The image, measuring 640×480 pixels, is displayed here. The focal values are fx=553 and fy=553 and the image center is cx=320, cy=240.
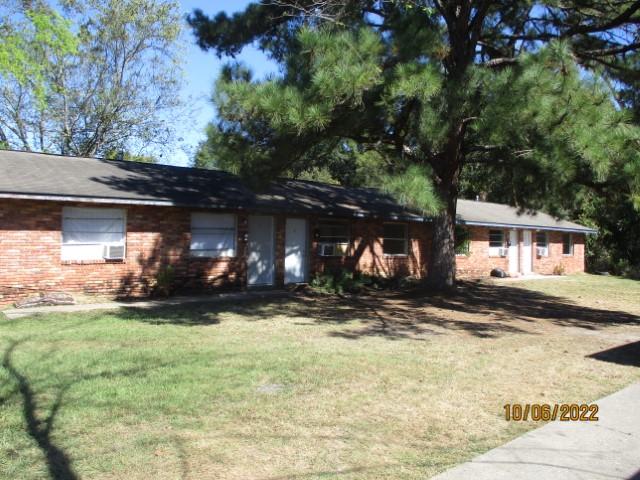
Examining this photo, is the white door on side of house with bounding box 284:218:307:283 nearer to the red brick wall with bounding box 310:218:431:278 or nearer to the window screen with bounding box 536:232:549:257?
the red brick wall with bounding box 310:218:431:278

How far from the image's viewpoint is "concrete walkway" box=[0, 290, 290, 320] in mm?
11173

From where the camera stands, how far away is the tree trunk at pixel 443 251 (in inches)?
587

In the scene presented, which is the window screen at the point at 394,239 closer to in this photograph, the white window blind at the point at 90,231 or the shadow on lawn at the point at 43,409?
the white window blind at the point at 90,231

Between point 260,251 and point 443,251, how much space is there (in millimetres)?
5284

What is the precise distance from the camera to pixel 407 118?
11.2 metres

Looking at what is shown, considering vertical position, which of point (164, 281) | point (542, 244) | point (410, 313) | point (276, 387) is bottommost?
point (276, 387)

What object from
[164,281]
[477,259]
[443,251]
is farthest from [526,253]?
[164,281]

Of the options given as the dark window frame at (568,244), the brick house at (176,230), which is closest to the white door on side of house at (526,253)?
the dark window frame at (568,244)

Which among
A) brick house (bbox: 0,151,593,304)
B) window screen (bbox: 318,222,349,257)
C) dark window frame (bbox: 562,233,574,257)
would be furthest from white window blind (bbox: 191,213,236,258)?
dark window frame (bbox: 562,233,574,257)

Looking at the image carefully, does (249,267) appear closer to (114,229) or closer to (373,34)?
(114,229)

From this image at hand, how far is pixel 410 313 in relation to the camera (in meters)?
12.4

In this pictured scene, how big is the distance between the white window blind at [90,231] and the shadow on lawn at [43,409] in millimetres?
5441

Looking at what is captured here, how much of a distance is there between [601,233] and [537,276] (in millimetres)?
7036
